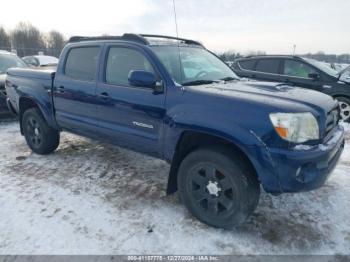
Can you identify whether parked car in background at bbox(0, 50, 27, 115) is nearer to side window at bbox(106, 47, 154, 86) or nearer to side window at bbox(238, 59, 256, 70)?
side window at bbox(106, 47, 154, 86)

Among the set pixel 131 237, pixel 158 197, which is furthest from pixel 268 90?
pixel 131 237

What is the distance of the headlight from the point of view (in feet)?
8.69

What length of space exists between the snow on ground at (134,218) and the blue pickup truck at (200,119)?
28 cm

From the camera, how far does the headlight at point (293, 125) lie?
2648 mm

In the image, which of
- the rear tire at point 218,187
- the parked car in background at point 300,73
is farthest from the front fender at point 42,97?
the parked car in background at point 300,73

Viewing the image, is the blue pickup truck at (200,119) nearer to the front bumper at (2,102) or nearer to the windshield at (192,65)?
the windshield at (192,65)

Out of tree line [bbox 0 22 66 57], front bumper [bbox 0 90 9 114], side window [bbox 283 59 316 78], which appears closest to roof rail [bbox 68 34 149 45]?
front bumper [bbox 0 90 9 114]

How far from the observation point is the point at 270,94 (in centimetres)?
305

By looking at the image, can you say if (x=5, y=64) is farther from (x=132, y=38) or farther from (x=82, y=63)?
(x=132, y=38)

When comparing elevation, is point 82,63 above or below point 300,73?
above

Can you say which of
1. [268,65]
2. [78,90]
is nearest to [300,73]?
[268,65]

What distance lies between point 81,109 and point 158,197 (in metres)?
1.58

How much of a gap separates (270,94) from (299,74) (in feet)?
17.5

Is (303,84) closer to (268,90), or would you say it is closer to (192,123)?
(268,90)
